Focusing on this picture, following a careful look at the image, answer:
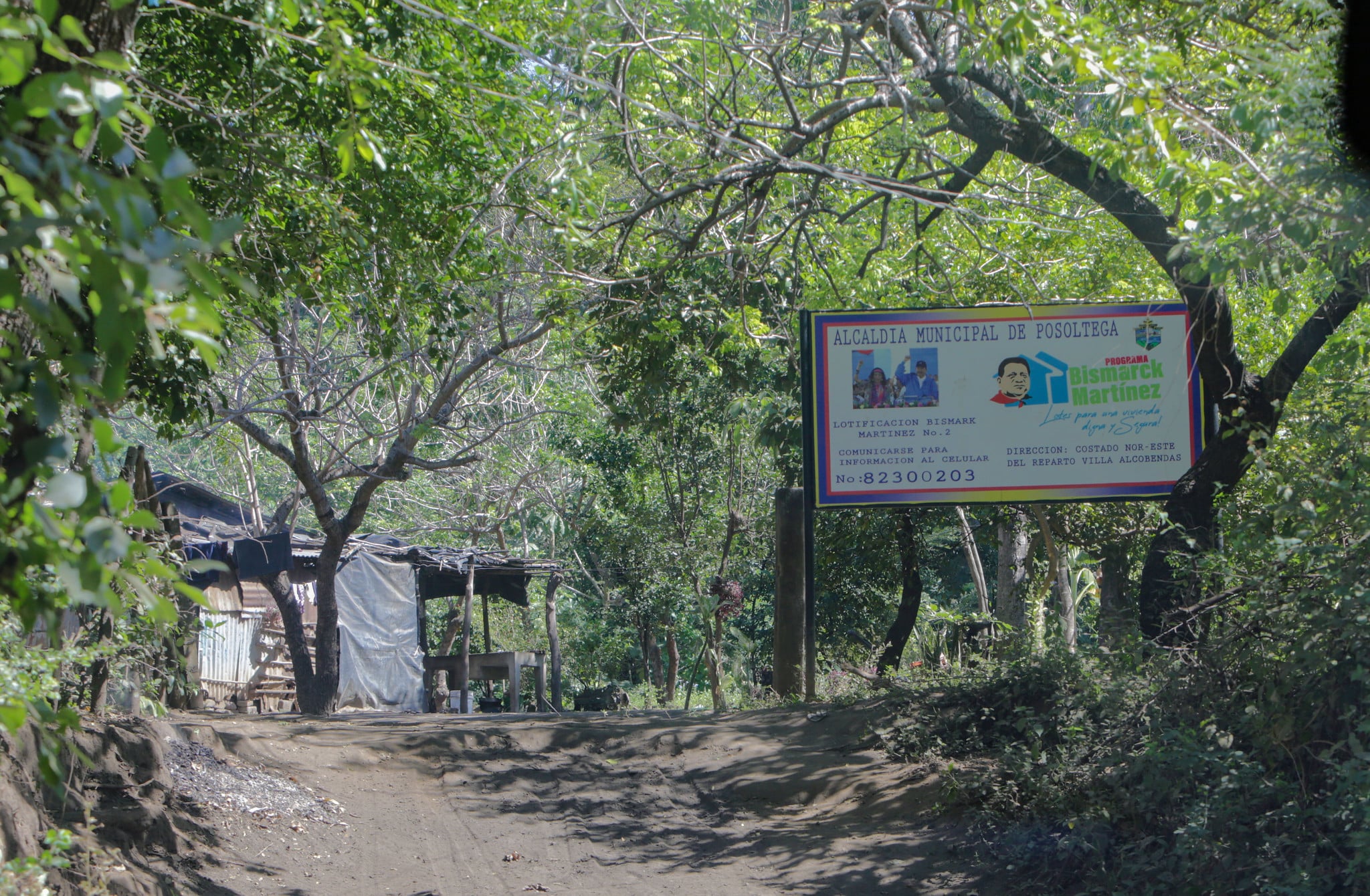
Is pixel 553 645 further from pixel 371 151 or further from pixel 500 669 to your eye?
pixel 371 151

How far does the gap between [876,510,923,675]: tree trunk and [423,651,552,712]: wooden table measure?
6581mm

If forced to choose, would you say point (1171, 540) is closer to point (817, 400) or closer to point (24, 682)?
point (817, 400)

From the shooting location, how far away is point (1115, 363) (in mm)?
9312

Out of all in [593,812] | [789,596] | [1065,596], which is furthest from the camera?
[1065,596]

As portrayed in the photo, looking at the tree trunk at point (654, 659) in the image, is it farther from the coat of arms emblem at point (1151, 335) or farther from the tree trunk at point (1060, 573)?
the coat of arms emblem at point (1151, 335)

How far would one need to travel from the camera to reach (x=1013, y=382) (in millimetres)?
9461

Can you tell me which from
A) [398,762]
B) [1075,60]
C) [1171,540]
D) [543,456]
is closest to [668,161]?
[1075,60]

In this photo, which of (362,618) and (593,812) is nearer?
(593,812)

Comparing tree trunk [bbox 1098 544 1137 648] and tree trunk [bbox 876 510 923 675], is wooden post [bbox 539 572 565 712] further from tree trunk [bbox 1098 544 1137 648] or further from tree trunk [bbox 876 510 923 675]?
tree trunk [bbox 1098 544 1137 648]

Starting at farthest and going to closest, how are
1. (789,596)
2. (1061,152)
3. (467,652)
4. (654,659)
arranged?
(654,659) < (467,652) < (789,596) < (1061,152)

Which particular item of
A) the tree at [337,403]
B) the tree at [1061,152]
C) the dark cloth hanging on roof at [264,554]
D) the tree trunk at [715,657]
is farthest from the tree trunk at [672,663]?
the tree at [1061,152]

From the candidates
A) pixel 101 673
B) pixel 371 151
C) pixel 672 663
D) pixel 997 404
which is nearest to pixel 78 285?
pixel 371 151

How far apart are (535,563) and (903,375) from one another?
34.4 feet

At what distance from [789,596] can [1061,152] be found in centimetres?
525
